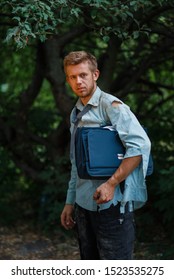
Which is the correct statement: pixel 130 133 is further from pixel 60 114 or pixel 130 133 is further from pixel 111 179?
pixel 60 114

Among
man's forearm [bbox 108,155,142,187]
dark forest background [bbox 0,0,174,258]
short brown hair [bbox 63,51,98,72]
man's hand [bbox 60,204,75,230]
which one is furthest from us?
dark forest background [bbox 0,0,174,258]

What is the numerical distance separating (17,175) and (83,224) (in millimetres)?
4579

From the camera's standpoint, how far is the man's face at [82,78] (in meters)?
2.97

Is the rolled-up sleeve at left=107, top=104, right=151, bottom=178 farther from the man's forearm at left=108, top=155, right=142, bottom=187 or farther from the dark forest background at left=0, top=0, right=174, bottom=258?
the dark forest background at left=0, top=0, right=174, bottom=258

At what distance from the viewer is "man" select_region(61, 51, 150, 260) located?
2848mm

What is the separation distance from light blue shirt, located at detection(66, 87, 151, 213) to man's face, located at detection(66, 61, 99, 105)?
4cm

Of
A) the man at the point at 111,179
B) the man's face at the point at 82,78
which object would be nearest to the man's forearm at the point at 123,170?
the man at the point at 111,179

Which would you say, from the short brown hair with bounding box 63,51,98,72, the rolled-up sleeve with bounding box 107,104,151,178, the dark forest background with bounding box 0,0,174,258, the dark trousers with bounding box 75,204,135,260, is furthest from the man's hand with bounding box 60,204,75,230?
the dark forest background with bounding box 0,0,174,258

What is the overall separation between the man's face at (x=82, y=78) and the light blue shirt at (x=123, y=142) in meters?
0.04

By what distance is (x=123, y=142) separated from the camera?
288cm

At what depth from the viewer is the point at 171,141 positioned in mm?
6590

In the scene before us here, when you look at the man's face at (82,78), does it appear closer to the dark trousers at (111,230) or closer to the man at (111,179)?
the man at (111,179)

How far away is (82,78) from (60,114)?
13.8 feet
